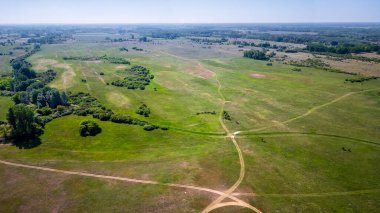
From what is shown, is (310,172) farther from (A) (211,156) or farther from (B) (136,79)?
(B) (136,79)

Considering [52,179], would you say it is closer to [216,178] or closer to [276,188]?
[216,178]

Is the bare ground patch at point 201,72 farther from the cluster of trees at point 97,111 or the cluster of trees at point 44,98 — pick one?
the cluster of trees at point 44,98

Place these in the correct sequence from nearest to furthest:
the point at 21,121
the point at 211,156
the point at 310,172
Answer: the point at 310,172, the point at 211,156, the point at 21,121

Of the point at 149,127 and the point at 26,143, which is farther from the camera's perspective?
the point at 149,127

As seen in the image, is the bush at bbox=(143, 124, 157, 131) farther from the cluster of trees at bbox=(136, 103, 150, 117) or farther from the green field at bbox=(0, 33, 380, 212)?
the cluster of trees at bbox=(136, 103, 150, 117)

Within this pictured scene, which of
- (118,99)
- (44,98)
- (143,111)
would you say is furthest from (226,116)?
(44,98)

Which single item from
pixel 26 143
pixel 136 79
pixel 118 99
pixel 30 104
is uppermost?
pixel 136 79

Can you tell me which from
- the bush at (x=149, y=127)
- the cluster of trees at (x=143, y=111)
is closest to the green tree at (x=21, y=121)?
the bush at (x=149, y=127)

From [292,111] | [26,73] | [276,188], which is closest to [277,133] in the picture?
[292,111]
